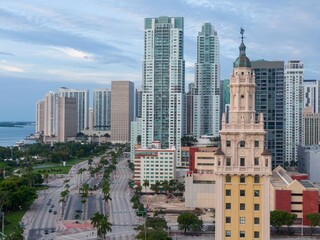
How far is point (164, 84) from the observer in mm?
104000

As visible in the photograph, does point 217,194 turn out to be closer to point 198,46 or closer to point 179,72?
point 179,72

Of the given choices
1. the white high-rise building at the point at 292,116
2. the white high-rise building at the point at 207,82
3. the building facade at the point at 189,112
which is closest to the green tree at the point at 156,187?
the white high-rise building at the point at 207,82

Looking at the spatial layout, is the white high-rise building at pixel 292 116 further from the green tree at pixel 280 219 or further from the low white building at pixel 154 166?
the green tree at pixel 280 219

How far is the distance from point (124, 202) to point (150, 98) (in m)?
32.2

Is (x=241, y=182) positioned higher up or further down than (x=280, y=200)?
higher up

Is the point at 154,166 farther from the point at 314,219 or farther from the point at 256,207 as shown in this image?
the point at 256,207

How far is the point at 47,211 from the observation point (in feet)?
223

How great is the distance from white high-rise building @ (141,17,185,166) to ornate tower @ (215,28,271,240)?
83024mm

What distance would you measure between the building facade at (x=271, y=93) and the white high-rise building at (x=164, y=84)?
15.4 m

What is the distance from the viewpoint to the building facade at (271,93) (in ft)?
339

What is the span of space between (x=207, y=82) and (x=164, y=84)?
21.2 metres

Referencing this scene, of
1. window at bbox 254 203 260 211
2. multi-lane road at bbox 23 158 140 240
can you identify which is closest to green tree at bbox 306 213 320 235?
multi-lane road at bbox 23 158 140 240

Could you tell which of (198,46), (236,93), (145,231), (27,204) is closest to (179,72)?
(198,46)

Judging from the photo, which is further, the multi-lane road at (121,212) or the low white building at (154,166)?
the low white building at (154,166)
